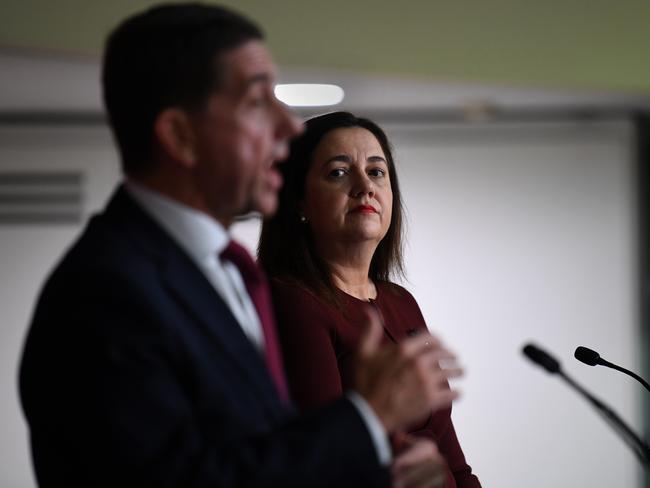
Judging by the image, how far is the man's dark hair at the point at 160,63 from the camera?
1.29 metres

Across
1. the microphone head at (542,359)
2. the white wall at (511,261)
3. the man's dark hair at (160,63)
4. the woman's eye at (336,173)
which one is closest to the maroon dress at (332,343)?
the woman's eye at (336,173)

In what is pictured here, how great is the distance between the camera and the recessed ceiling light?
4641 mm

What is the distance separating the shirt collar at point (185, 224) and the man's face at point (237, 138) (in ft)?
0.10

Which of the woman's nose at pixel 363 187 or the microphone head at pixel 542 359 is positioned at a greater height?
the woman's nose at pixel 363 187

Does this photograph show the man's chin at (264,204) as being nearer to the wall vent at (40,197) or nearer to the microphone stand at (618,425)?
the microphone stand at (618,425)

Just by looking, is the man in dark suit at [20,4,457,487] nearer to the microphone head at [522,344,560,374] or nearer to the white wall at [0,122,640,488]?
the microphone head at [522,344,560,374]

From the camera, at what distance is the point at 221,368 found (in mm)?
1205

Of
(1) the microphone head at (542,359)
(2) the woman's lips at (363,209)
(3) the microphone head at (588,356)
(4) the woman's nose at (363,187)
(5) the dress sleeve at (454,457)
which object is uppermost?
(4) the woman's nose at (363,187)

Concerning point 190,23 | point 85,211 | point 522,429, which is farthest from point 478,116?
point 190,23

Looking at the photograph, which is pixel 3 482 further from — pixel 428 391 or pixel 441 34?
pixel 428 391

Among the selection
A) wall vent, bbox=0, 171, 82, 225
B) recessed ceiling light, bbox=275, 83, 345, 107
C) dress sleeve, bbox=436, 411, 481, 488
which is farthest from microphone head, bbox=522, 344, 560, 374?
wall vent, bbox=0, 171, 82, 225

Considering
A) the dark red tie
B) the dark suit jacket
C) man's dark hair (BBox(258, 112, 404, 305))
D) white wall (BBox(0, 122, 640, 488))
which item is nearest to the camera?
the dark suit jacket

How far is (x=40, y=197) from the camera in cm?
574

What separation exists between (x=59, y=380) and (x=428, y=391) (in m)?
0.47
